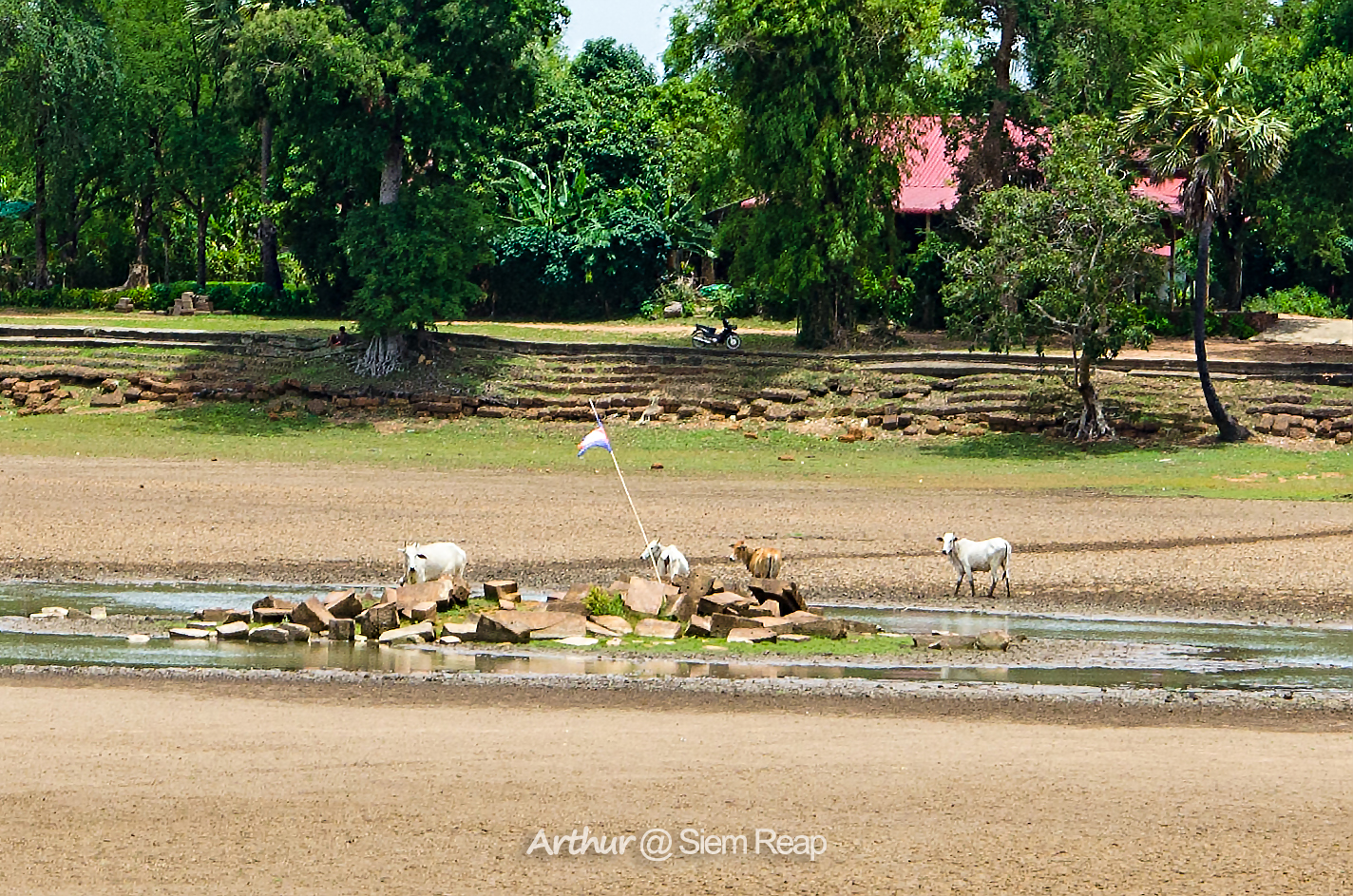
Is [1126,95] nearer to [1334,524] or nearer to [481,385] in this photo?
[481,385]

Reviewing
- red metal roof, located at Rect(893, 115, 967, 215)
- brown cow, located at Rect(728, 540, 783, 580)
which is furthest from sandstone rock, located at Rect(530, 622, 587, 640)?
red metal roof, located at Rect(893, 115, 967, 215)

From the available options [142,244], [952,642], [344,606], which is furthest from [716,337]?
[142,244]

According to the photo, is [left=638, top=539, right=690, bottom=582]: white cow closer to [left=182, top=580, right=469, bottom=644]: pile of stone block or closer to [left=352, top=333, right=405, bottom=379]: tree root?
[left=182, top=580, right=469, bottom=644]: pile of stone block

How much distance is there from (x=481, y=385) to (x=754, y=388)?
623 cm

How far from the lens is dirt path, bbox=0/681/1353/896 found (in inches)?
394

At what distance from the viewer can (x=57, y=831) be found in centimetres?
1057

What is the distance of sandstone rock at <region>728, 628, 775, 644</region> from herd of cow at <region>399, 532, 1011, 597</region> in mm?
1997

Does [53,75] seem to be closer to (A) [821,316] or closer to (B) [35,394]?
(B) [35,394]

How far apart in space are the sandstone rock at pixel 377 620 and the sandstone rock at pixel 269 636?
2.49ft

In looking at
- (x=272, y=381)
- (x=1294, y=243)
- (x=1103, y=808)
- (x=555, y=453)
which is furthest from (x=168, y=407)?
(x=1103, y=808)

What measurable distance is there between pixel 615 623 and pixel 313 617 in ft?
10.0

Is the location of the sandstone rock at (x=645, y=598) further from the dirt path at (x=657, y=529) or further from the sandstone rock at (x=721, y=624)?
the dirt path at (x=657, y=529)

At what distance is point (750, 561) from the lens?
20906 mm

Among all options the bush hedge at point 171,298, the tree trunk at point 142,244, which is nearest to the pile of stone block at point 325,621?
the bush hedge at point 171,298
